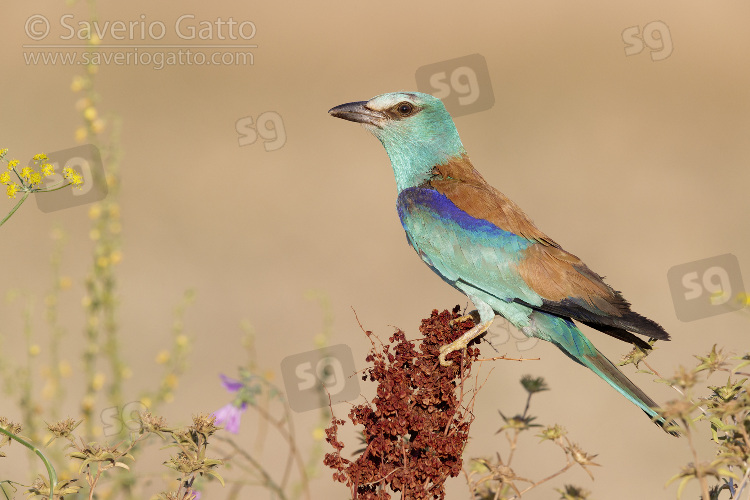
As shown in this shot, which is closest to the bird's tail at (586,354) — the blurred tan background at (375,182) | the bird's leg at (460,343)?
the bird's leg at (460,343)

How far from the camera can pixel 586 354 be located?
14.2 feet

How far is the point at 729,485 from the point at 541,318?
1818 mm

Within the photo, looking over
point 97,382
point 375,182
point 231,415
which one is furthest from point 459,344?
point 375,182

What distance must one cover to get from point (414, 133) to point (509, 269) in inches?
44.2

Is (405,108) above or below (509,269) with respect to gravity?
above

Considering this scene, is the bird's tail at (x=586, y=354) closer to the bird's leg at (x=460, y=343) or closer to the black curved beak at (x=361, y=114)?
the bird's leg at (x=460, y=343)

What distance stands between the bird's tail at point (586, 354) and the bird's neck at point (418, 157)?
1.07m

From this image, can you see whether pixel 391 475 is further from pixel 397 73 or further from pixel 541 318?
pixel 397 73

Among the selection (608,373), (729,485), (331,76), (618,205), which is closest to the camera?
(729,485)

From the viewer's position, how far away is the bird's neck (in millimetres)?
5141

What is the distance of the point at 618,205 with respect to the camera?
35.2ft

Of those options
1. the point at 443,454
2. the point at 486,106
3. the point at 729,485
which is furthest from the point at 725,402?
the point at 486,106

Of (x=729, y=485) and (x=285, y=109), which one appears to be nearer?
(x=729, y=485)

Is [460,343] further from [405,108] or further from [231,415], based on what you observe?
[405,108]
